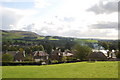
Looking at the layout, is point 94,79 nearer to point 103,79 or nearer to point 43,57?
point 103,79

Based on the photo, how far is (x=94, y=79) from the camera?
17766 millimetres

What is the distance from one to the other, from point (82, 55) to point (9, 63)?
29871mm

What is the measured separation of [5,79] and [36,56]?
5940cm

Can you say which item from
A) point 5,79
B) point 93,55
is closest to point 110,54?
point 93,55

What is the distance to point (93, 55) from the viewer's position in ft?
211

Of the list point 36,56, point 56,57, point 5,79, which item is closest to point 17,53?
point 36,56

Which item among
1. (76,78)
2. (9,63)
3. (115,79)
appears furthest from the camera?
(9,63)

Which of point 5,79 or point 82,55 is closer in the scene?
point 5,79

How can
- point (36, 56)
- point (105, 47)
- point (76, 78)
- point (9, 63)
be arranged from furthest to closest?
point (105, 47)
point (36, 56)
point (9, 63)
point (76, 78)

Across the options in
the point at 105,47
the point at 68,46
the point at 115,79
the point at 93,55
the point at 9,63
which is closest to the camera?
the point at 115,79

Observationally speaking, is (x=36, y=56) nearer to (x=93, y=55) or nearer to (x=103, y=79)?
(x=93, y=55)

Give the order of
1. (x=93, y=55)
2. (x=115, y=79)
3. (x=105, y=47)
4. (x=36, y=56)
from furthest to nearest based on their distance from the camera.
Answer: (x=105, y=47) < (x=36, y=56) < (x=93, y=55) < (x=115, y=79)

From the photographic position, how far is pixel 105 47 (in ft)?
385

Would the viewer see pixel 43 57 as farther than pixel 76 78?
Yes
